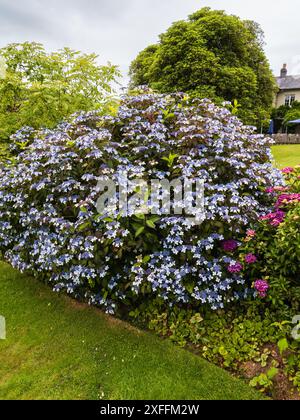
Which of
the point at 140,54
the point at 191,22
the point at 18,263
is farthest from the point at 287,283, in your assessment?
the point at 140,54

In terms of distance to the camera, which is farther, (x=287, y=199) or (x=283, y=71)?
(x=283, y=71)

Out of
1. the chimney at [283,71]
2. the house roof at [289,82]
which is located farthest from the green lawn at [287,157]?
the chimney at [283,71]

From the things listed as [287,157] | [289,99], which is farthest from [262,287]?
[289,99]

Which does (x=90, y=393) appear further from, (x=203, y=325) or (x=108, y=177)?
(x=108, y=177)

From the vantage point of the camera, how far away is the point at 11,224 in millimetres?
3588

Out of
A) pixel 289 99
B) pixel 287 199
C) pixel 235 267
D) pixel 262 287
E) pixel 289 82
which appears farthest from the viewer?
pixel 289 82

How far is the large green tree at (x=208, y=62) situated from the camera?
1203 cm

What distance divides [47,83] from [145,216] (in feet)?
10.1

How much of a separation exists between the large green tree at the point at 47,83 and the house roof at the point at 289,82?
2841 centimetres

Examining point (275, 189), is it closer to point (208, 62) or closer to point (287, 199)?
point (287, 199)

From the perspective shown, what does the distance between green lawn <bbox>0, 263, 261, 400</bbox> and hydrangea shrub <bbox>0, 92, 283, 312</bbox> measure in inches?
12.4

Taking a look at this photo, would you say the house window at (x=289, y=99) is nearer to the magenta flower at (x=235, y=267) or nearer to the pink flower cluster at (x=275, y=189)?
the pink flower cluster at (x=275, y=189)

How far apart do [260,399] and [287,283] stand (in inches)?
35.3

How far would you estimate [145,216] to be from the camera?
2.63 meters
